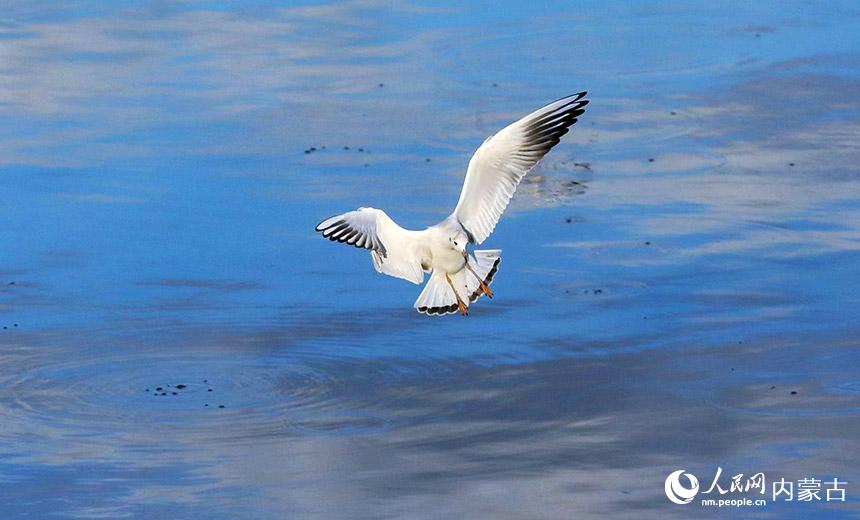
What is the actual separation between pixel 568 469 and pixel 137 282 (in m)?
3.77

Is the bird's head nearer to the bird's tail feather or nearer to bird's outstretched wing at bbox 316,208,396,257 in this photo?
the bird's tail feather

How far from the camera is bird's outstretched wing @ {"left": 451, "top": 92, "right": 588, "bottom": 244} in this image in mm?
9406

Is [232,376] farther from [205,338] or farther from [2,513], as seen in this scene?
[2,513]

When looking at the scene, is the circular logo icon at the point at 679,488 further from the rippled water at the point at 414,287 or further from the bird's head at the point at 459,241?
the bird's head at the point at 459,241

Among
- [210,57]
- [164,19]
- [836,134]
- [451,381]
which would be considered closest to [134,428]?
[451,381]

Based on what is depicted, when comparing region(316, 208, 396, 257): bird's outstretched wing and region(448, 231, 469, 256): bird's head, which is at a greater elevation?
region(316, 208, 396, 257): bird's outstretched wing

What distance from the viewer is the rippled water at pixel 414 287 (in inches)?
325

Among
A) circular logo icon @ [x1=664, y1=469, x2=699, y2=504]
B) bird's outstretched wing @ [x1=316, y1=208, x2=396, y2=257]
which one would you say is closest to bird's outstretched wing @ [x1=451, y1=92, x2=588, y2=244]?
bird's outstretched wing @ [x1=316, y1=208, x2=396, y2=257]

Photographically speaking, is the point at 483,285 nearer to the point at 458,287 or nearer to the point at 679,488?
the point at 458,287

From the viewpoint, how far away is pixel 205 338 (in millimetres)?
10039

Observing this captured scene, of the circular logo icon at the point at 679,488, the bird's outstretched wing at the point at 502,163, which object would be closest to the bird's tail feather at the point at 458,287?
the bird's outstretched wing at the point at 502,163

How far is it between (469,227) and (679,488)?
2.23 meters

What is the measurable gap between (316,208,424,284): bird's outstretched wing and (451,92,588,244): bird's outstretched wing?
0.34 meters

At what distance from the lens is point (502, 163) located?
374 inches
